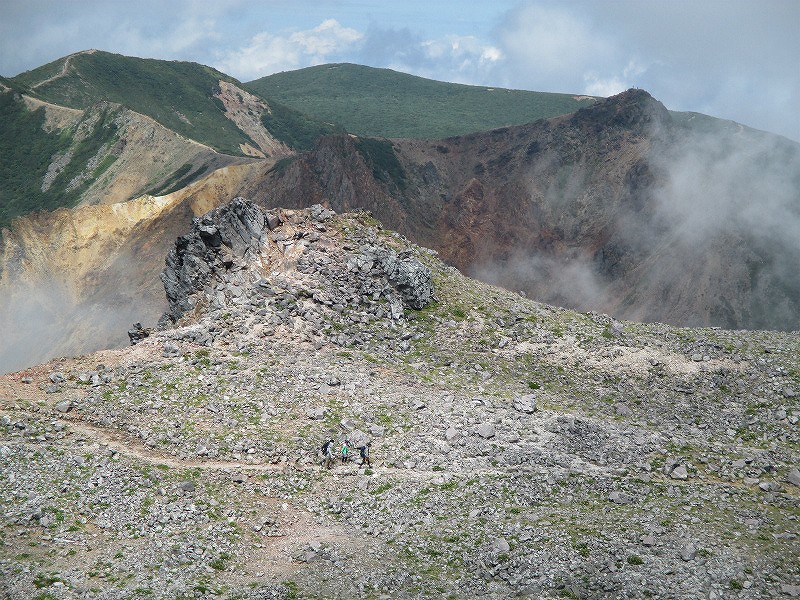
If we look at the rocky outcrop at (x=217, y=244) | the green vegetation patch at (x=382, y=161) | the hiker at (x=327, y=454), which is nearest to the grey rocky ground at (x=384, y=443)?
the rocky outcrop at (x=217, y=244)

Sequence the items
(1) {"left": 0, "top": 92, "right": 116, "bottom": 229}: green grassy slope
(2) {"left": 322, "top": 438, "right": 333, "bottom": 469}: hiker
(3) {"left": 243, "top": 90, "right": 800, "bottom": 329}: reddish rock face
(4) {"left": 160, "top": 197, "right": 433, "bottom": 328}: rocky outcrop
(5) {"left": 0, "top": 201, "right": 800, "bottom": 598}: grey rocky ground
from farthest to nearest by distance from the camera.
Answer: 1. (1) {"left": 0, "top": 92, "right": 116, "bottom": 229}: green grassy slope
2. (3) {"left": 243, "top": 90, "right": 800, "bottom": 329}: reddish rock face
3. (4) {"left": 160, "top": 197, "right": 433, "bottom": 328}: rocky outcrop
4. (2) {"left": 322, "top": 438, "right": 333, "bottom": 469}: hiker
5. (5) {"left": 0, "top": 201, "right": 800, "bottom": 598}: grey rocky ground

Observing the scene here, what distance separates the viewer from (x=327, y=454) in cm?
3881

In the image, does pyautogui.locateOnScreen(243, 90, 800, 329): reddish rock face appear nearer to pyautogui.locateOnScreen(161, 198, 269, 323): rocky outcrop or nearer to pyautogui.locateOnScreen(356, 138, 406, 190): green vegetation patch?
pyautogui.locateOnScreen(356, 138, 406, 190): green vegetation patch

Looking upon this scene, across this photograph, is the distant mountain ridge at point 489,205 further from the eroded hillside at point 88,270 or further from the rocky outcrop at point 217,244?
the rocky outcrop at point 217,244

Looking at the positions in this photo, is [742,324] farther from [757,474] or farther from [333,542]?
[333,542]

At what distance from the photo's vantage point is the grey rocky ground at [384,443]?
3095 cm

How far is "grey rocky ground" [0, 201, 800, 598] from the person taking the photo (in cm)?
3095

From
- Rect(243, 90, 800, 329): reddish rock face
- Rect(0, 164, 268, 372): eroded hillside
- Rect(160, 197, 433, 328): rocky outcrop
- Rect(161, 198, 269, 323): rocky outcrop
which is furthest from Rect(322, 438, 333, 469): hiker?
Rect(243, 90, 800, 329): reddish rock face

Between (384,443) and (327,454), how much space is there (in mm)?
3160

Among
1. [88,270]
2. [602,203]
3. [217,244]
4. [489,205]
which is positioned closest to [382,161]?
[489,205]

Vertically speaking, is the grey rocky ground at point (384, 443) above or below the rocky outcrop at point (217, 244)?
below

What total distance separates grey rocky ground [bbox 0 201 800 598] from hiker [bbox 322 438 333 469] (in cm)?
49

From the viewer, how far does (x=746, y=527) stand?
3441 cm

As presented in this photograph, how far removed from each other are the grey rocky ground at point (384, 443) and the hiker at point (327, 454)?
491 mm
